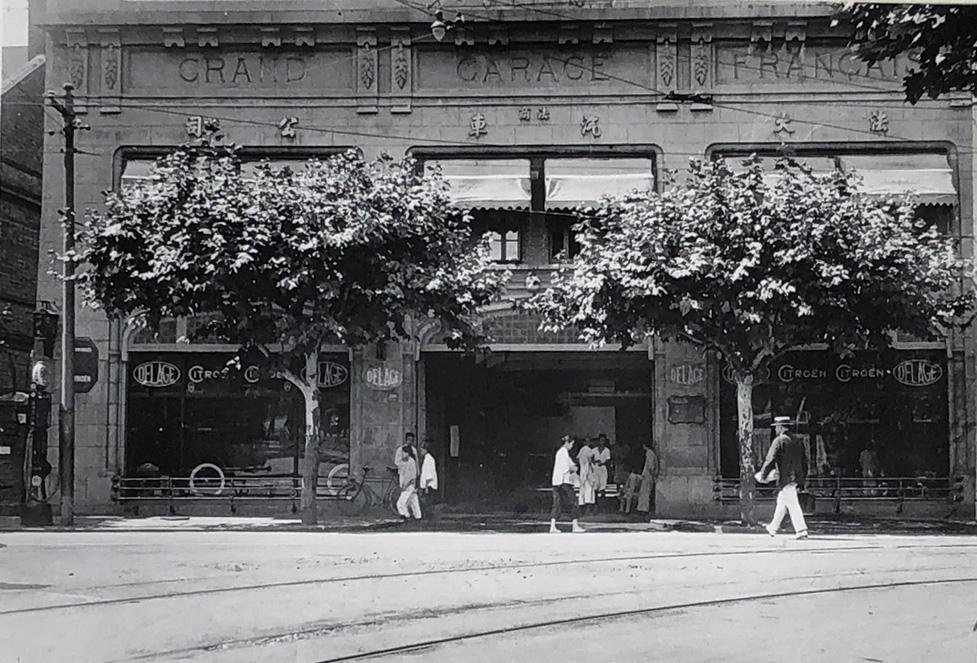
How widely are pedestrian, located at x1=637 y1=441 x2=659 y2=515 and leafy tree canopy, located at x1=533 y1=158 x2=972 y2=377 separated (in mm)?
1618

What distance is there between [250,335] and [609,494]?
16.4 ft

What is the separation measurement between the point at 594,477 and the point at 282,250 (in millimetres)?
4778

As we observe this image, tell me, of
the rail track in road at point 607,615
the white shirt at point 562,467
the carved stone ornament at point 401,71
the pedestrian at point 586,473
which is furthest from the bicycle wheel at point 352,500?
the rail track in road at point 607,615

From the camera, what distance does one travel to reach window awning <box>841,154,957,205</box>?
1385 cm

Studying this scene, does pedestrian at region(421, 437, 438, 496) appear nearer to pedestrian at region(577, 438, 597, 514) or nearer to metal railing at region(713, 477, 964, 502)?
pedestrian at region(577, 438, 597, 514)

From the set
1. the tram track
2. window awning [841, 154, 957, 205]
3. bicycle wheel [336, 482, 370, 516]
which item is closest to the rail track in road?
the tram track

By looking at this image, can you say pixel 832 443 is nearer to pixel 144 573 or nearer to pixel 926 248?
pixel 926 248

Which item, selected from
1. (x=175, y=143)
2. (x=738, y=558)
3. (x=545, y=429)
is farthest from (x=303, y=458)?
(x=738, y=558)

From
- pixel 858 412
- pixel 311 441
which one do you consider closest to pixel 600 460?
pixel 311 441

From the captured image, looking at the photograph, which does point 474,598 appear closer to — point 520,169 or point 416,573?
point 416,573

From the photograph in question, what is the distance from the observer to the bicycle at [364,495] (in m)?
12.8

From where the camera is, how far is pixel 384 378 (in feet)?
46.9

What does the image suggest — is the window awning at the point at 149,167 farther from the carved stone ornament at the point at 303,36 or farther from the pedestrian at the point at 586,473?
the pedestrian at the point at 586,473

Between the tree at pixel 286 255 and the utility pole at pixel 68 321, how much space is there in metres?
0.26
